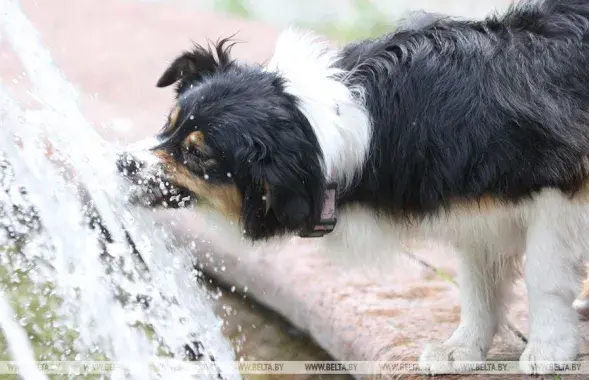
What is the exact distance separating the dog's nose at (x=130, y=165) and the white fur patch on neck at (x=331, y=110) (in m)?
0.62

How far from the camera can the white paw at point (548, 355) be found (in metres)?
3.08

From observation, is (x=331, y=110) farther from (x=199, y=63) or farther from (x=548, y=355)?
(x=548, y=355)

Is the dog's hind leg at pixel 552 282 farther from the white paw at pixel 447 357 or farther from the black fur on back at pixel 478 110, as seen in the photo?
the white paw at pixel 447 357

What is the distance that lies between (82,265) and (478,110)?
181cm

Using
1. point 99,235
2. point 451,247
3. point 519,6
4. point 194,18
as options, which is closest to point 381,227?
point 451,247

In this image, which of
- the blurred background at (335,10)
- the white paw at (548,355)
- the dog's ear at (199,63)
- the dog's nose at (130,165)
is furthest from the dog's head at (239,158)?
the blurred background at (335,10)

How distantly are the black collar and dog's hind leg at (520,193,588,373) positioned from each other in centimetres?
76

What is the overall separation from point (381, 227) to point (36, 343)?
5.03ft

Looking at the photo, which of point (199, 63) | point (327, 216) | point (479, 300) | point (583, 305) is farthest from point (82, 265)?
point (583, 305)

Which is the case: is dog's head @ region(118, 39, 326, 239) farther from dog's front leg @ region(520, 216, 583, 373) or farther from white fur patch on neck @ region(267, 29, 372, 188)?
dog's front leg @ region(520, 216, 583, 373)

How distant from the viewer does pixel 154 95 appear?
5.75 meters

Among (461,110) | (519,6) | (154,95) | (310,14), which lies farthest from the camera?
(310,14)

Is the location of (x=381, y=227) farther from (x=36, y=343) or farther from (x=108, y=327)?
(x=36, y=343)

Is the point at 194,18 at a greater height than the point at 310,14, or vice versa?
the point at 194,18
